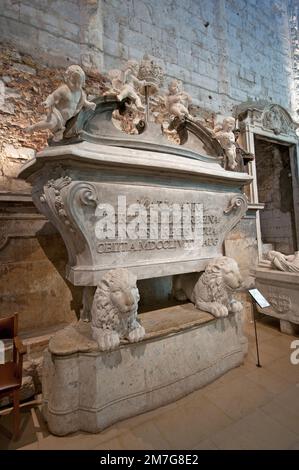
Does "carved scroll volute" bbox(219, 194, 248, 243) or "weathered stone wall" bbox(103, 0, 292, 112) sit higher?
"weathered stone wall" bbox(103, 0, 292, 112)

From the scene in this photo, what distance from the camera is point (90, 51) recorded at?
3107mm

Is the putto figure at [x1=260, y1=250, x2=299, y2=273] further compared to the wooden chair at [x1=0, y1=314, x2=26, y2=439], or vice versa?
the putto figure at [x1=260, y1=250, x2=299, y2=273]

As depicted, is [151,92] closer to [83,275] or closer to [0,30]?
[83,275]

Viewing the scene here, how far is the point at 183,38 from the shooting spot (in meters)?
4.05

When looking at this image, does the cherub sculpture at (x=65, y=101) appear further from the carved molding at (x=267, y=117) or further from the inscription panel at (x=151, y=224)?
the carved molding at (x=267, y=117)

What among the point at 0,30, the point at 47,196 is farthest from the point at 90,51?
the point at 47,196

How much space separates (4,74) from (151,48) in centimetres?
231

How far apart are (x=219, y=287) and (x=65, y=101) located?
5.93ft

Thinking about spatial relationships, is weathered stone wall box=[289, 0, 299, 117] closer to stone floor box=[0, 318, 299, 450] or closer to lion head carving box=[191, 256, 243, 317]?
lion head carving box=[191, 256, 243, 317]

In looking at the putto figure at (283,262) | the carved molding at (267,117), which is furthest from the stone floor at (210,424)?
the carved molding at (267,117)

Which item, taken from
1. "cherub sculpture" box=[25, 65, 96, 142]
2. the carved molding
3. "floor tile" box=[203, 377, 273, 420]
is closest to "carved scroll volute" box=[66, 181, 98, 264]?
"cherub sculpture" box=[25, 65, 96, 142]

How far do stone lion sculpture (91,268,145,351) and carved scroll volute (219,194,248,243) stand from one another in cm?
116

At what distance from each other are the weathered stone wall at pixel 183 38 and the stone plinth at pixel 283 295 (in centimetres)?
312

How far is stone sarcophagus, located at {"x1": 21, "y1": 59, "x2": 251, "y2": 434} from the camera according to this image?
149 centimetres
